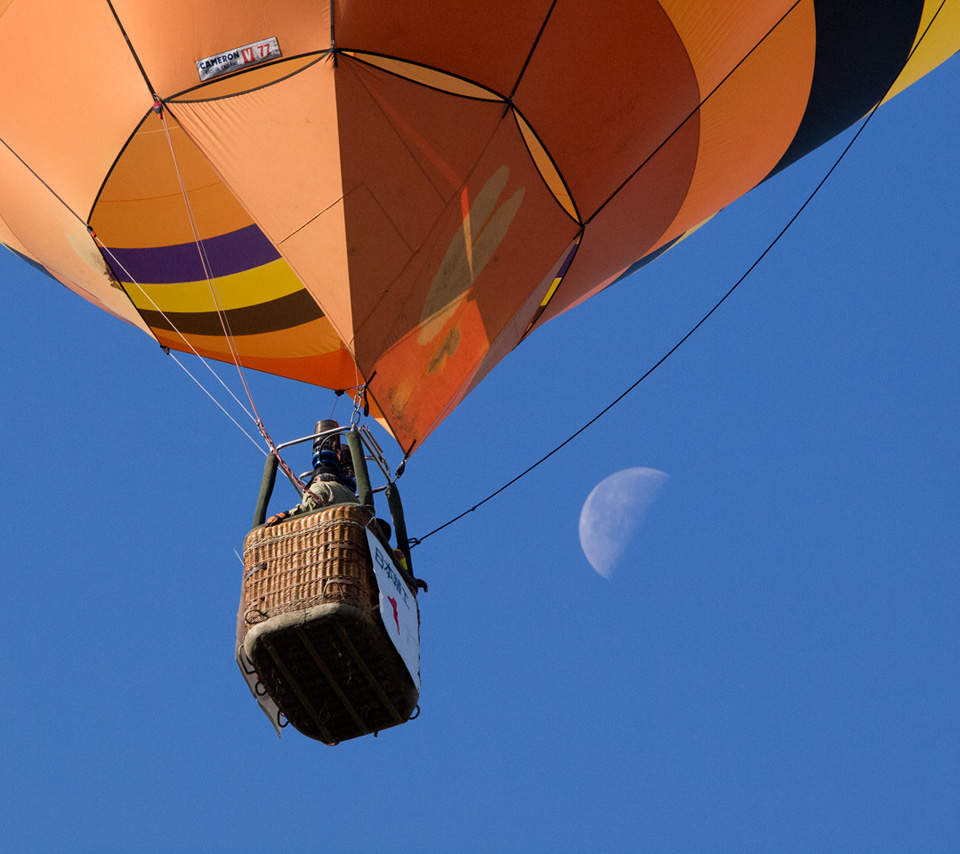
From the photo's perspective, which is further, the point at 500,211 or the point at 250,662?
the point at 500,211

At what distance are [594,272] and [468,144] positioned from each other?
1.47m

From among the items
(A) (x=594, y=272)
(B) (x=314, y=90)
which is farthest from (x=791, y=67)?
(B) (x=314, y=90)

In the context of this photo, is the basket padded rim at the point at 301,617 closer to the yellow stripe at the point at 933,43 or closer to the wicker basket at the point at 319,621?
the wicker basket at the point at 319,621

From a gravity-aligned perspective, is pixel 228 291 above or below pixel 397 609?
above

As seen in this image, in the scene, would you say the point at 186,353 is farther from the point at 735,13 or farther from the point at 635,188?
the point at 735,13

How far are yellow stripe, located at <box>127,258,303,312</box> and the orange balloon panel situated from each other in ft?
0.71

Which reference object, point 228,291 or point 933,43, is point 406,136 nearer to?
point 228,291

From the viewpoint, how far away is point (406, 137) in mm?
5078

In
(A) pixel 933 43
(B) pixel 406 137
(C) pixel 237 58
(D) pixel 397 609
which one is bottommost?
(D) pixel 397 609

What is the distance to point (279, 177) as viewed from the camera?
511 centimetres

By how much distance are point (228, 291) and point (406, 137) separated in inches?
81.3

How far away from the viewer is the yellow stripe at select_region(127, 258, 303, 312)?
260 inches

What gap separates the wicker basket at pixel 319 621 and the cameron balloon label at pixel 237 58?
1.67 meters

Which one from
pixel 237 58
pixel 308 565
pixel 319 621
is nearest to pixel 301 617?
pixel 319 621
